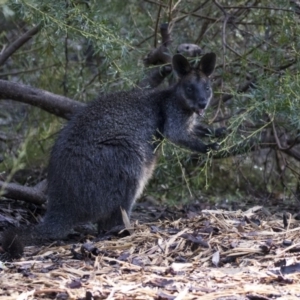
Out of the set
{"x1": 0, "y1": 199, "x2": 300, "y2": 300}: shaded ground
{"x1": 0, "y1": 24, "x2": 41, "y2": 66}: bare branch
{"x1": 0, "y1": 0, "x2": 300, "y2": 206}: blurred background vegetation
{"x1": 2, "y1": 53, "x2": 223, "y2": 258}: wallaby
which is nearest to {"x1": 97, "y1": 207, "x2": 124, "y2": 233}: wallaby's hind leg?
{"x1": 2, "y1": 53, "x2": 223, "y2": 258}: wallaby

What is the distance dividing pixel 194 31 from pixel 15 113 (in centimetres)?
244

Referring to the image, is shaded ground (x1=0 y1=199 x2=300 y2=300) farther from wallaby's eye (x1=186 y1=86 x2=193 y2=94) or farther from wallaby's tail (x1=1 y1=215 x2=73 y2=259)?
wallaby's eye (x1=186 y1=86 x2=193 y2=94)

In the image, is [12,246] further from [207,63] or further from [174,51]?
[174,51]

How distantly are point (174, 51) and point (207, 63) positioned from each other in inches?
31.5

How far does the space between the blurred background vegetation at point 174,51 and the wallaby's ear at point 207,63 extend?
0.12 metres

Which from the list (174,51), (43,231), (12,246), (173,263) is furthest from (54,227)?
(174,51)

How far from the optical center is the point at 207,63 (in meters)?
6.15

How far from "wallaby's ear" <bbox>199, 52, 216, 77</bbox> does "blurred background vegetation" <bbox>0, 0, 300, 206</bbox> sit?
0.39ft

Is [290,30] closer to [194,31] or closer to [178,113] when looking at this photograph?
[178,113]

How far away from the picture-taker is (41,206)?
21.4 feet

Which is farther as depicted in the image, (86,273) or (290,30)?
(290,30)

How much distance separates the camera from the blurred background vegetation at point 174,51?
5.61 metres

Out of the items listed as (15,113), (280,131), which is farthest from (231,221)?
(15,113)

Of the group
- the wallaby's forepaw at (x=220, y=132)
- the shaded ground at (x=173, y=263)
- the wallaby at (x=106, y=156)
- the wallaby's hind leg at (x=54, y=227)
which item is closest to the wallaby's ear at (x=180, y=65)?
the wallaby at (x=106, y=156)
